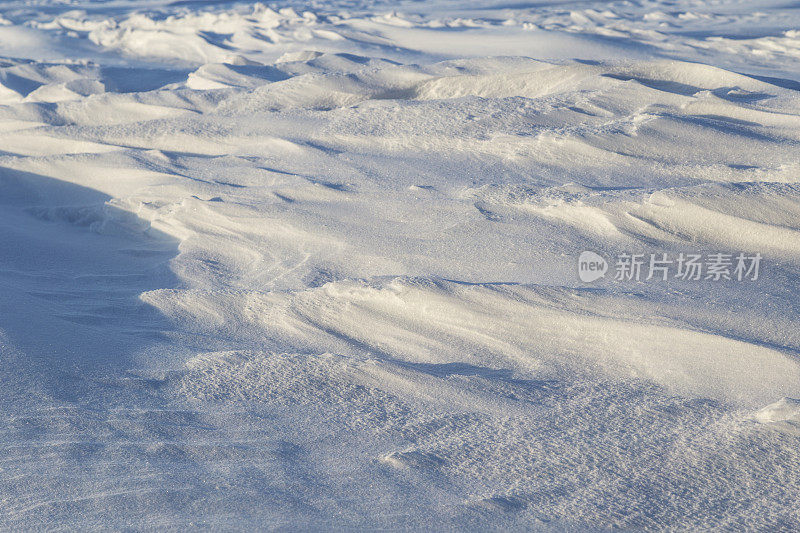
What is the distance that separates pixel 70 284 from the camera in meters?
2.30

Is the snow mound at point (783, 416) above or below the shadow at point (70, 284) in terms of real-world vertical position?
above

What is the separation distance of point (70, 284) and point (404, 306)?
42.7 inches

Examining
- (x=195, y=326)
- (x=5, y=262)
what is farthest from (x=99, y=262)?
(x=195, y=326)

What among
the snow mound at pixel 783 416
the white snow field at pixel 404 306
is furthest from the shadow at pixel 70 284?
the snow mound at pixel 783 416

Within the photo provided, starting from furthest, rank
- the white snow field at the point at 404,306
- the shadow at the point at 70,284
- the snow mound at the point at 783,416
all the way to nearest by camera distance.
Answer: the shadow at the point at 70,284, the snow mound at the point at 783,416, the white snow field at the point at 404,306

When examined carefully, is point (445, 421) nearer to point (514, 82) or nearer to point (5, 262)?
point (5, 262)

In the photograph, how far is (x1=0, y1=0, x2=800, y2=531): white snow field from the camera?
1.35 meters

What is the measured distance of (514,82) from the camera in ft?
12.8

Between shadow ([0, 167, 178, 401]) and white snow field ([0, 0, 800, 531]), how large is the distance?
1cm

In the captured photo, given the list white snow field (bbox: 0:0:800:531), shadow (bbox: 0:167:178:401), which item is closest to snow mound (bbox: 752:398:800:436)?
white snow field (bbox: 0:0:800:531)

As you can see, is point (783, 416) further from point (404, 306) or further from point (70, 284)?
point (70, 284)

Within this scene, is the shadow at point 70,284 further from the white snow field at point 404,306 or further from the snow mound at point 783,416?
→ the snow mound at point 783,416

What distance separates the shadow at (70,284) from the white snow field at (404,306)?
0.04 ft

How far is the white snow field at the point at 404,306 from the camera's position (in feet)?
4.42
